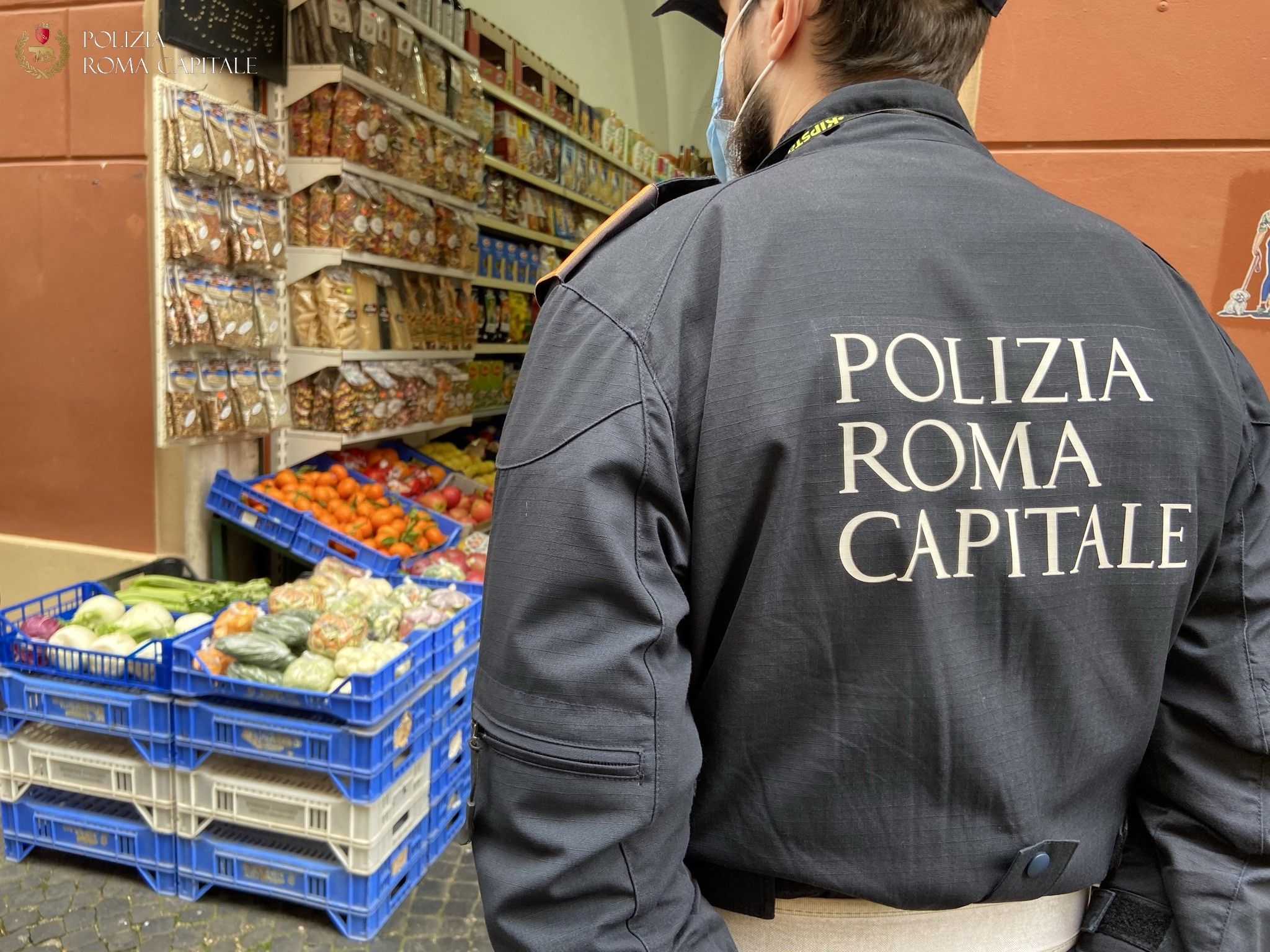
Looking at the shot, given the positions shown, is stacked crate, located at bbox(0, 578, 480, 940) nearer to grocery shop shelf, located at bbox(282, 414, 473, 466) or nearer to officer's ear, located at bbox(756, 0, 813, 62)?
grocery shop shelf, located at bbox(282, 414, 473, 466)

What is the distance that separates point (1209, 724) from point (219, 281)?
3.59 metres

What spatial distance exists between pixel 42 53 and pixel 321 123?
118 cm

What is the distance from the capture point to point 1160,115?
8.21 ft

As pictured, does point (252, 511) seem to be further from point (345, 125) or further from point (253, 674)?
point (345, 125)

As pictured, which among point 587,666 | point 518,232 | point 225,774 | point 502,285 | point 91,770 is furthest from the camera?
point 518,232

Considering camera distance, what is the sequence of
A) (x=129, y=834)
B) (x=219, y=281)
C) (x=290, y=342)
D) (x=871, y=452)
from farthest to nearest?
(x=290, y=342) → (x=219, y=281) → (x=129, y=834) → (x=871, y=452)

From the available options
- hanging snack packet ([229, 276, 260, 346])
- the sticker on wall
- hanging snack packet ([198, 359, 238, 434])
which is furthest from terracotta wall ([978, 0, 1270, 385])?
hanging snack packet ([198, 359, 238, 434])

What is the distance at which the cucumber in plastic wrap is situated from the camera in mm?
2604

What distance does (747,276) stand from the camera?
0.90 m

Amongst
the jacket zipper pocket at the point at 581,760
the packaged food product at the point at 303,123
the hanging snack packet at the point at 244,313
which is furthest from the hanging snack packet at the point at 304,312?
the jacket zipper pocket at the point at 581,760

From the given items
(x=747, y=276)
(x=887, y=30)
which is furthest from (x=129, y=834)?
(x=887, y=30)

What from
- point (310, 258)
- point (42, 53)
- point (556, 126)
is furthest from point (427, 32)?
point (556, 126)

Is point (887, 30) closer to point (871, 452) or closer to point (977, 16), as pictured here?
point (977, 16)

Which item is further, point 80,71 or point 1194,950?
point 80,71
